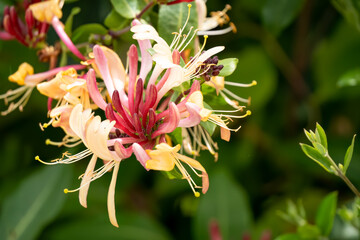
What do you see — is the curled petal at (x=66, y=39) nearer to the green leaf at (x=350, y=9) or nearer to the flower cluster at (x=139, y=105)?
the flower cluster at (x=139, y=105)

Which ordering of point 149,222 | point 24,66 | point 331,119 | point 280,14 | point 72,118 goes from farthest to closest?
point 331,119
point 149,222
point 280,14
point 24,66
point 72,118

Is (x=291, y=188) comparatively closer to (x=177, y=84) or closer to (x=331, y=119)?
(x=331, y=119)

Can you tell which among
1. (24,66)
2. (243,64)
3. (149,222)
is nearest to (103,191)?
(149,222)

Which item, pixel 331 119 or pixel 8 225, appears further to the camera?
pixel 331 119

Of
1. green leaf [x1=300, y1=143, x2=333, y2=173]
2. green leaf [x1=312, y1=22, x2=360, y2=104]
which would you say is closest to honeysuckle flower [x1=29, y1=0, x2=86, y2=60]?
green leaf [x1=300, y1=143, x2=333, y2=173]

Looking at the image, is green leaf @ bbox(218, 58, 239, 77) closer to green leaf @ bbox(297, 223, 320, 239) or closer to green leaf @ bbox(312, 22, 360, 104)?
green leaf @ bbox(297, 223, 320, 239)

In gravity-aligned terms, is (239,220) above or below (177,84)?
below

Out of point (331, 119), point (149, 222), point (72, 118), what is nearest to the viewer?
point (72, 118)

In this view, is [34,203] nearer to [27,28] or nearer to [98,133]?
[27,28]
